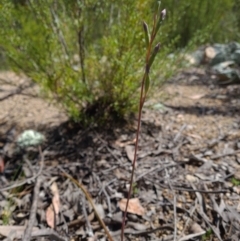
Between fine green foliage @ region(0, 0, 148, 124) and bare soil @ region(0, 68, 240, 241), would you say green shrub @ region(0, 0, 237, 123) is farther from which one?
bare soil @ region(0, 68, 240, 241)

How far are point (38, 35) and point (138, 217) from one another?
1265 mm

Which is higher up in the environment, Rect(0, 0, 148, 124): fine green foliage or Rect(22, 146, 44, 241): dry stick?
Rect(0, 0, 148, 124): fine green foliage

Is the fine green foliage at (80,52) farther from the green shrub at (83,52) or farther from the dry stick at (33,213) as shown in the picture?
the dry stick at (33,213)

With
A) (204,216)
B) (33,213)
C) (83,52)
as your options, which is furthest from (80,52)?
(204,216)

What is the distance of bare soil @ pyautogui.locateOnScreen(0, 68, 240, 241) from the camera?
1.29m

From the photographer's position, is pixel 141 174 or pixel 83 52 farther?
pixel 83 52

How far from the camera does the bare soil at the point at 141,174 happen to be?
1.29 m

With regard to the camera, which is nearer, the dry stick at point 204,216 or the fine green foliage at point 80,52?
the dry stick at point 204,216

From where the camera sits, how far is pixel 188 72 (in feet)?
11.7

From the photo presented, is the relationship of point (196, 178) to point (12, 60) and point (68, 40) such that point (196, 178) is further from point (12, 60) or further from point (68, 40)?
point (12, 60)

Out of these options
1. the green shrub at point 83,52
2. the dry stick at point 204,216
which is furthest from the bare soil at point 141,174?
the green shrub at point 83,52

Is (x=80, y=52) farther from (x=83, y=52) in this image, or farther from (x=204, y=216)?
(x=204, y=216)

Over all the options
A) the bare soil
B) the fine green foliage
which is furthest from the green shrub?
the bare soil

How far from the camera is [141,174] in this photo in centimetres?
156
